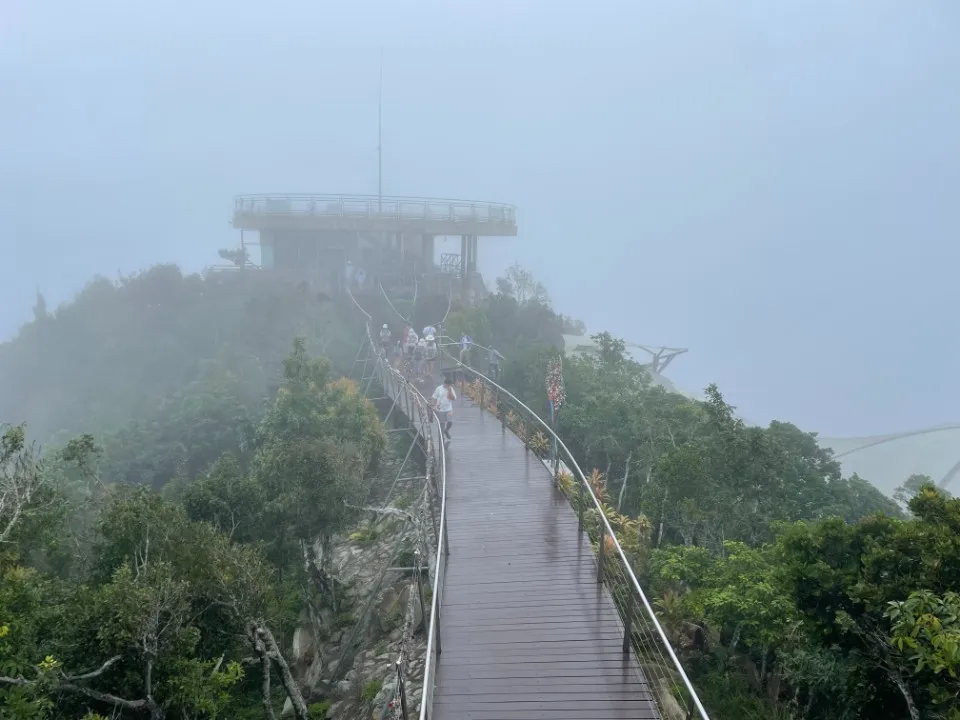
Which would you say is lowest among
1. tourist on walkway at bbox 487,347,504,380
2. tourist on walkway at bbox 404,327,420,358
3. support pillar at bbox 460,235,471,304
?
tourist on walkway at bbox 487,347,504,380

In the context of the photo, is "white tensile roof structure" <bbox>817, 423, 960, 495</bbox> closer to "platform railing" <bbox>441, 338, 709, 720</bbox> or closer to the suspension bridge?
"platform railing" <bbox>441, 338, 709, 720</bbox>

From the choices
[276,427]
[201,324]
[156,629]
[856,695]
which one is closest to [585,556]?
[856,695]

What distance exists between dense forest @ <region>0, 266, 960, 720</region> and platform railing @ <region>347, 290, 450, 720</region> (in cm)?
133

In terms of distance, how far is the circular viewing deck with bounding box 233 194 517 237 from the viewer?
36250 mm

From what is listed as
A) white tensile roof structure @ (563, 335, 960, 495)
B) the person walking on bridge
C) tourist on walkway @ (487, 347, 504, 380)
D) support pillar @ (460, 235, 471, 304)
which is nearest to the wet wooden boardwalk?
tourist on walkway @ (487, 347, 504, 380)

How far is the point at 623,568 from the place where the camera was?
26.3ft

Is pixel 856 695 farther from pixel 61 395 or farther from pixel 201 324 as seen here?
pixel 61 395

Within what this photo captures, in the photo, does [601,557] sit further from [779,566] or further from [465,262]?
[465,262]

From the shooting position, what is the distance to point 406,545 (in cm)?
1330

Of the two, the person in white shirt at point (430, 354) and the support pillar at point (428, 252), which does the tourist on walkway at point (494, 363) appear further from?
the support pillar at point (428, 252)

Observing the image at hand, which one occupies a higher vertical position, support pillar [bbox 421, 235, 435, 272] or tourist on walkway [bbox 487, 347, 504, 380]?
support pillar [bbox 421, 235, 435, 272]

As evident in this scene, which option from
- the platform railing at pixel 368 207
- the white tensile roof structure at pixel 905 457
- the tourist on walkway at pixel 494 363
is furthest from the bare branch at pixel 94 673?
the white tensile roof structure at pixel 905 457

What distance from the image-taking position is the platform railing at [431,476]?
601 centimetres

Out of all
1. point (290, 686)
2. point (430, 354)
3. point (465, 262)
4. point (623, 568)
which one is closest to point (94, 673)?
point (290, 686)
